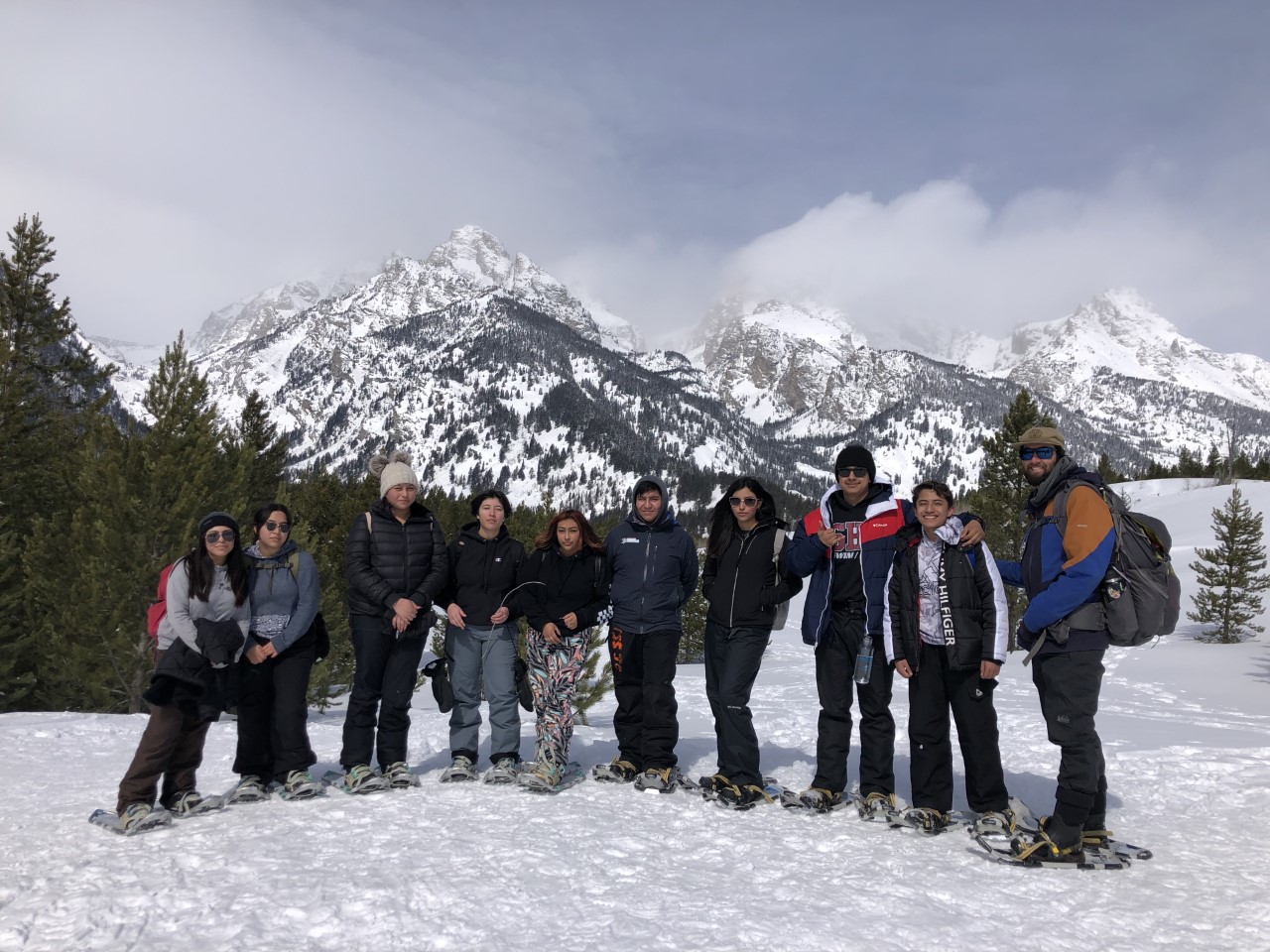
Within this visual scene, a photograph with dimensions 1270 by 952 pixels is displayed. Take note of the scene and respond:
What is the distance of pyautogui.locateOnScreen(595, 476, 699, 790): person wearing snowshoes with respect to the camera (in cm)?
607

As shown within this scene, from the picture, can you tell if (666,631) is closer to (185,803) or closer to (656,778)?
(656,778)

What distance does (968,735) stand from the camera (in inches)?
199

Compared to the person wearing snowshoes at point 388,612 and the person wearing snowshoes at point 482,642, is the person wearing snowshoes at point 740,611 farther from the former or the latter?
the person wearing snowshoes at point 388,612

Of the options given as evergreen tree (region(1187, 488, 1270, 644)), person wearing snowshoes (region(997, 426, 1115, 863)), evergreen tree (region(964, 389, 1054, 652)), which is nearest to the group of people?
person wearing snowshoes (region(997, 426, 1115, 863))

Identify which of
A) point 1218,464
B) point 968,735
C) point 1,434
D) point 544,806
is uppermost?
point 1218,464

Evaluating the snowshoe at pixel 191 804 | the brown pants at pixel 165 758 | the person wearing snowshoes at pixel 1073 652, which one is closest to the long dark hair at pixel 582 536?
the brown pants at pixel 165 758

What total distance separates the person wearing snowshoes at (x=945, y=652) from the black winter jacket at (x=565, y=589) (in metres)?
2.43

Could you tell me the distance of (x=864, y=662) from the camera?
533 cm

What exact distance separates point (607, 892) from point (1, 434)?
1657 centimetres

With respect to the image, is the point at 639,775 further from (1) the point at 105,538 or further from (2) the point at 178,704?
(1) the point at 105,538

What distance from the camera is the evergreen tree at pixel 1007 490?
2239 cm

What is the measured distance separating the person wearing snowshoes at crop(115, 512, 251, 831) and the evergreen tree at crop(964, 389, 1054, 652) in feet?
71.6

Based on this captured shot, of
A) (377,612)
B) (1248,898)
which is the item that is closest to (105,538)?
(377,612)

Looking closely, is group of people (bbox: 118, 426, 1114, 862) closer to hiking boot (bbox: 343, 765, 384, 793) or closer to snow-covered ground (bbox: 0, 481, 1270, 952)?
hiking boot (bbox: 343, 765, 384, 793)
